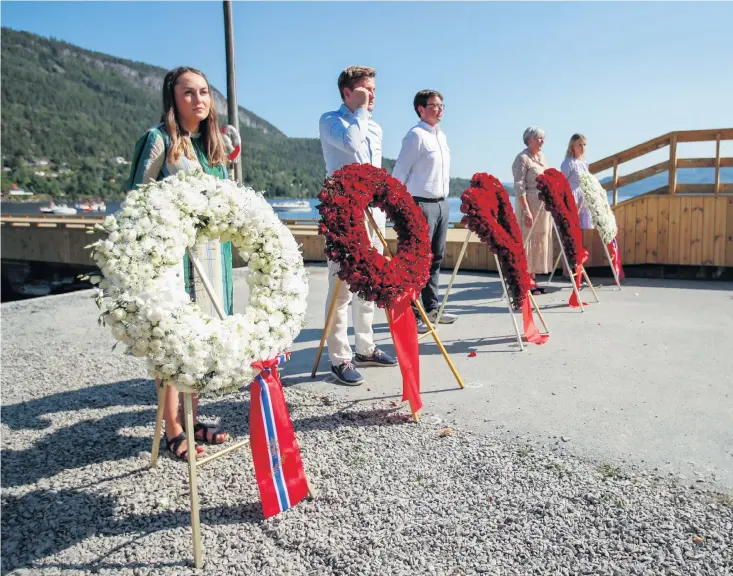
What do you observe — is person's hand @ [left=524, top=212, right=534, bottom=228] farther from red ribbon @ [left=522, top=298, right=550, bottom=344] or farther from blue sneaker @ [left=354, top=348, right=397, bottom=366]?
blue sneaker @ [left=354, top=348, right=397, bottom=366]

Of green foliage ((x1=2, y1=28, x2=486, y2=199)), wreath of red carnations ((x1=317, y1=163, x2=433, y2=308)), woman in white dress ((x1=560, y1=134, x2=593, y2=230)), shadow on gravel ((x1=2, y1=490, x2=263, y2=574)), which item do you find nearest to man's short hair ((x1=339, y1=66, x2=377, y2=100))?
wreath of red carnations ((x1=317, y1=163, x2=433, y2=308))

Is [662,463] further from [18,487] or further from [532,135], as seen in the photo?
[532,135]

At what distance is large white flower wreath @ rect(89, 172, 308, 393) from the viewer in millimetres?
2598

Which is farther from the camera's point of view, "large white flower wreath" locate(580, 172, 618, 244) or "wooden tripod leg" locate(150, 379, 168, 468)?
"large white flower wreath" locate(580, 172, 618, 244)

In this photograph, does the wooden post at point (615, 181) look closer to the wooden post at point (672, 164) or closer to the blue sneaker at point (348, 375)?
the wooden post at point (672, 164)

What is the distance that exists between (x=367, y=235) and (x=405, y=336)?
77 centimetres

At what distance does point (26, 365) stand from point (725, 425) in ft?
19.8

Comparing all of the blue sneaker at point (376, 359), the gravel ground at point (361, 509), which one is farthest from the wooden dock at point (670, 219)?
the gravel ground at point (361, 509)

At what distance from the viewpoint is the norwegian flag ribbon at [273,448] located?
3006 mm

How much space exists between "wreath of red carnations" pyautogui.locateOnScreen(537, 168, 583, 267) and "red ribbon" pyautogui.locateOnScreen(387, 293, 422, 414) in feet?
12.3

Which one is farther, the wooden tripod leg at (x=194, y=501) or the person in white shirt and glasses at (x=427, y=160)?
the person in white shirt and glasses at (x=427, y=160)

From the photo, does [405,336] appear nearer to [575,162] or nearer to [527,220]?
[527,220]

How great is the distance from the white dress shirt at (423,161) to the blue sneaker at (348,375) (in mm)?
2183

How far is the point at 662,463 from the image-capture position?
11.1 feet
